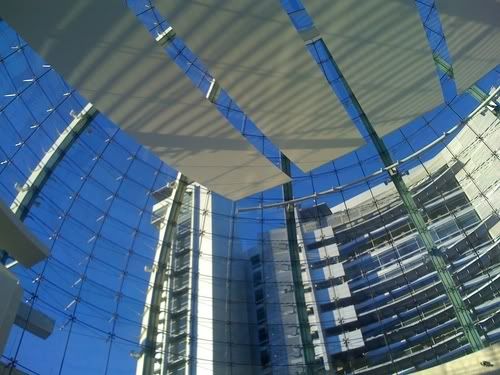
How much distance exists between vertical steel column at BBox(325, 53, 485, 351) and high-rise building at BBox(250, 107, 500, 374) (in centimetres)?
89

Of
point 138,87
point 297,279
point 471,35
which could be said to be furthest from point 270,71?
point 297,279

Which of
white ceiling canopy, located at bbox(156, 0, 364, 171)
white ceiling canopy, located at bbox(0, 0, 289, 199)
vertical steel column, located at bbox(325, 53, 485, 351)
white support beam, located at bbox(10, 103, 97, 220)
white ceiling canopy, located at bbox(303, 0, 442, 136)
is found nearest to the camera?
white ceiling canopy, located at bbox(0, 0, 289, 199)

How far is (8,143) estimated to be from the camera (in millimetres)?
19453

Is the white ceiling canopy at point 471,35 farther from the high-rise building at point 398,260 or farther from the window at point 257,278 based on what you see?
the window at point 257,278

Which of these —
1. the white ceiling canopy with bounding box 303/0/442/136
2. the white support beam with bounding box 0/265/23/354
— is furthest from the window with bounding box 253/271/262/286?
the white support beam with bounding box 0/265/23/354

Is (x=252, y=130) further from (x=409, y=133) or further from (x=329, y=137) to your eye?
(x=409, y=133)

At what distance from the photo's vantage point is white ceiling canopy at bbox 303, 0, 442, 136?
52.9 ft

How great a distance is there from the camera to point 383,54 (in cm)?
1764

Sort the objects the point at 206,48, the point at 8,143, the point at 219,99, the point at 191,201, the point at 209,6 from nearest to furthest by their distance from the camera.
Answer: the point at 209,6
the point at 206,48
the point at 8,143
the point at 219,99
the point at 191,201

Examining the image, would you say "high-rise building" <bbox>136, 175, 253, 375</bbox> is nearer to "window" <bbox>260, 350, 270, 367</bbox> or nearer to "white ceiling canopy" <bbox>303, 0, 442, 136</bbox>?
"window" <bbox>260, 350, 270, 367</bbox>

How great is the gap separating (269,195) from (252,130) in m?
3.92

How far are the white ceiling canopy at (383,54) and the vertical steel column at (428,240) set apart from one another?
237 centimetres

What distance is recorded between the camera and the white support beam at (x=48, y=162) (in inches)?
802

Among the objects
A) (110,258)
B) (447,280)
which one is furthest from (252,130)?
(447,280)
